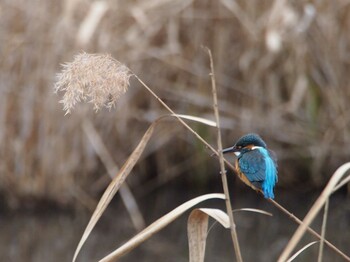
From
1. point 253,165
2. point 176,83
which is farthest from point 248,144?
point 176,83

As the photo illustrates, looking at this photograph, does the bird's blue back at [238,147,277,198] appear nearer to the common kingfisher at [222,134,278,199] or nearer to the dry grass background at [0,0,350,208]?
the common kingfisher at [222,134,278,199]

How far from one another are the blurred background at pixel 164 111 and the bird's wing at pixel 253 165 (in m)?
2.35

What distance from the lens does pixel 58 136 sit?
15.8 ft

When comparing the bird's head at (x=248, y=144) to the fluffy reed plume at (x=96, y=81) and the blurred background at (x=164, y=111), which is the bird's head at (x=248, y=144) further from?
the blurred background at (x=164, y=111)

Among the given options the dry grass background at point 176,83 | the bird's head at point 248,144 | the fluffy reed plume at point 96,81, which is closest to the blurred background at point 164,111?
the dry grass background at point 176,83

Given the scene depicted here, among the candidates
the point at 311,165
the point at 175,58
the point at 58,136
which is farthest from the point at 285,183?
the point at 58,136

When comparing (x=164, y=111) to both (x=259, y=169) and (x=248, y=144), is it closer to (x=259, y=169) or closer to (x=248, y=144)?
(x=248, y=144)

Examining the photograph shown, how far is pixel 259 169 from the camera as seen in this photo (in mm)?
2164

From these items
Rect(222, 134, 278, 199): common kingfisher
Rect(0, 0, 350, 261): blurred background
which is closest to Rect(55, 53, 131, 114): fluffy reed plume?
Rect(222, 134, 278, 199): common kingfisher

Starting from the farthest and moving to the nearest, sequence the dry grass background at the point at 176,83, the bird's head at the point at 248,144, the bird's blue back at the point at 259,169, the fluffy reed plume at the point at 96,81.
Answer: the dry grass background at the point at 176,83 < the bird's head at the point at 248,144 < the bird's blue back at the point at 259,169 < the fluffy reed plume at the point at 96,81

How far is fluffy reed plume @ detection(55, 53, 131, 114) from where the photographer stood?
1.78 meters

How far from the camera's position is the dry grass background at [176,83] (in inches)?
182

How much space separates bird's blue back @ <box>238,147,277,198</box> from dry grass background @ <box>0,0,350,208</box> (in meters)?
2.37

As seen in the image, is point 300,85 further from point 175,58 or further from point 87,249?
point 87,249
